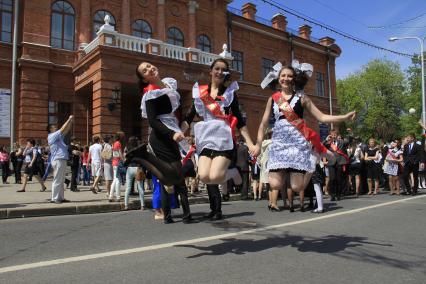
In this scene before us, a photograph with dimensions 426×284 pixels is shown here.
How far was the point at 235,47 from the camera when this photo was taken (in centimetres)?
3055

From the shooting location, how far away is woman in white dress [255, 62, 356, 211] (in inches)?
202

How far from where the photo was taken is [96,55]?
763 inches

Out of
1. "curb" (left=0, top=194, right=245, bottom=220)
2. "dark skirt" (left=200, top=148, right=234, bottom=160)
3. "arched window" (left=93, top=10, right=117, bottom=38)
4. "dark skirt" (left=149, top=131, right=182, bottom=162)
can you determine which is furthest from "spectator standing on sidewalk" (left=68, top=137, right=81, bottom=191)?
"arched window" (left=93, top=10, right=117, bottom=38)

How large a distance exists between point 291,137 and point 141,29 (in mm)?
21485

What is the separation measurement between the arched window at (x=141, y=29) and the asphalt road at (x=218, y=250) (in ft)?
60.1

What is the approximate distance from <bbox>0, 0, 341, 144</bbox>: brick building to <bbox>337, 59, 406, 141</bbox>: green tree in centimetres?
2853

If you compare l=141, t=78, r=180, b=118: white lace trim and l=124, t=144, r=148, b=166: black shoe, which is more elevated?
l=141, t=78, r=180, b=118: white lace trim

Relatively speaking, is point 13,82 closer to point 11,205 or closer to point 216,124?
point 11,205

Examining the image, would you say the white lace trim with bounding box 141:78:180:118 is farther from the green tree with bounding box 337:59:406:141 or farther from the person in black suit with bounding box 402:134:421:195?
the green tree with bounding box 337:59:406:141

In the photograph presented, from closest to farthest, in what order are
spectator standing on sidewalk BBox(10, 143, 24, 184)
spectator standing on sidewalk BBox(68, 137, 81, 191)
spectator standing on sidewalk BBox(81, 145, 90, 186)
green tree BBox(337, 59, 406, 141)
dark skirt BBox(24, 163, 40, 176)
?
dark skirt BBox(24, 163, 40, 176), spectator standing on sidewalk BBox(68, 137, 81, 191), spectator standing on sidewalk BBox(81, 145, 90, 186), spectator standing on sidewalk BBox(10, 143, 24, 184), green tree BBox(337, 59, 406, 141)

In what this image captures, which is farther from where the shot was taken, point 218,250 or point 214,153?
point 218,250

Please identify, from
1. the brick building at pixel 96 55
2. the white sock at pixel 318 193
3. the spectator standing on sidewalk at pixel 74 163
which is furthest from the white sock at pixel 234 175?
the brick building at pixel 96 55

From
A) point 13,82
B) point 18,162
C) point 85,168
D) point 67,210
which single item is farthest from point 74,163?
point 13,82

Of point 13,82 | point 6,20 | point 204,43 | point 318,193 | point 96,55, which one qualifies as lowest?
point 318,193
